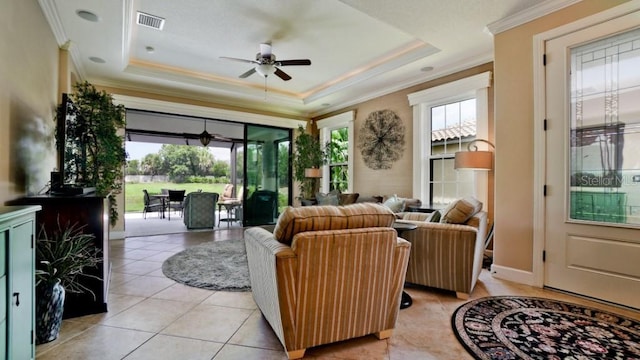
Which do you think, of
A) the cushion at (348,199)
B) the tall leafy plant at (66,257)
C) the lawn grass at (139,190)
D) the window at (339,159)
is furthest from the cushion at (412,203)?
the lawn grass at (139,190)

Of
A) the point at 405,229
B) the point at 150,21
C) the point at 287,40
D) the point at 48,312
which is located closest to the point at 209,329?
the point at 48,312

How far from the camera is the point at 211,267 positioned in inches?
142

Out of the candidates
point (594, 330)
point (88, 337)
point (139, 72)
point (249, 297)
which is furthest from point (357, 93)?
point (88, 337)

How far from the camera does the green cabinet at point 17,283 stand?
1239 millimetres

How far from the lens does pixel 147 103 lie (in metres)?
5.62

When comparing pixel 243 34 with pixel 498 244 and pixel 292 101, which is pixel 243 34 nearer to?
pixel 292 101

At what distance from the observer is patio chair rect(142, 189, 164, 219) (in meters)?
8.96

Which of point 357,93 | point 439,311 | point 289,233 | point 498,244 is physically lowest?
point 439,311

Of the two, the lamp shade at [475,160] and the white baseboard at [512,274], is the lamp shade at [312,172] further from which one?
the white baseboard at [512,274]

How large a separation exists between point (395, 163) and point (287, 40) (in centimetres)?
→ 276

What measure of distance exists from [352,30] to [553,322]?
366cm

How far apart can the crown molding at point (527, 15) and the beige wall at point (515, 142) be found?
0.04 m

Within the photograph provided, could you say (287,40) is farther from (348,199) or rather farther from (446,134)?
(348,199)

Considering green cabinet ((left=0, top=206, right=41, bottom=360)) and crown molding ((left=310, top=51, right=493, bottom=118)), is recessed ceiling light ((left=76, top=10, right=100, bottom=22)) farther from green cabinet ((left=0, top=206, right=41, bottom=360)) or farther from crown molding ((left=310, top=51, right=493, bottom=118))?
crown molding ((left=310, top=51, right=493, bottom=118))
